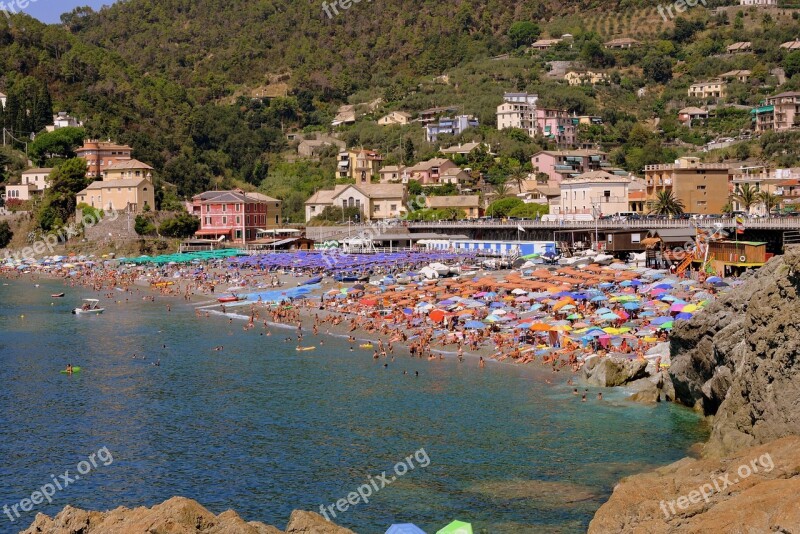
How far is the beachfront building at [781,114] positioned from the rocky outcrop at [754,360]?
9415 centimetres

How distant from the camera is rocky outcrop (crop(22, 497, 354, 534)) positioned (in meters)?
16.3

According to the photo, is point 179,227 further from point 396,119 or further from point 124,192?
point 396,119

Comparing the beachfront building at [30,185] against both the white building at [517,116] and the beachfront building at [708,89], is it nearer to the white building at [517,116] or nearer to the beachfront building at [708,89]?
the white building at [517,116]

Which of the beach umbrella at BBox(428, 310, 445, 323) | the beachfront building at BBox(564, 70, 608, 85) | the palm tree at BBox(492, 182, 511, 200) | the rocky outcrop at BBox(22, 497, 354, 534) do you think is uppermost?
the beachfront building at BBox(564, 70, 608, 85)

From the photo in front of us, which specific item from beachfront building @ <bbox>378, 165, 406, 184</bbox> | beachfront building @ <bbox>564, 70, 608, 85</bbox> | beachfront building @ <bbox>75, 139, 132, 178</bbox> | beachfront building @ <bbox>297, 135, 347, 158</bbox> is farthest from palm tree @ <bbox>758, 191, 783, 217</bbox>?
beachfront building @ <bbox>564, 70, 608, 85</bbox>

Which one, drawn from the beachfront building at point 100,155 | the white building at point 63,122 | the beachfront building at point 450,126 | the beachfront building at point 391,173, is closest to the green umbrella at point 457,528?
the beachfront building at point 391,173

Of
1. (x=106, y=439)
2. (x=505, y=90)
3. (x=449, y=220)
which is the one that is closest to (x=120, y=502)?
(x=106, y=439)

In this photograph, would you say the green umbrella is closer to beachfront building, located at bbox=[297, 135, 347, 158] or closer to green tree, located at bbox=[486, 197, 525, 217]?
green tree, located at bbox=[486, 197, 525, 217]

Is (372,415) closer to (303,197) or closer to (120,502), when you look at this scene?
(120,502)

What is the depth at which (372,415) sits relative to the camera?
31.8m

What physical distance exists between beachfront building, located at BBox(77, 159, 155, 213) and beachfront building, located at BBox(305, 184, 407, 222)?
1784 cm

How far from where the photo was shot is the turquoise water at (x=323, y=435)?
77.7 feet


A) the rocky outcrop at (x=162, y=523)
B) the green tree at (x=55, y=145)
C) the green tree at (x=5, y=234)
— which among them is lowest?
the rocky outcrop at (x=162, y=523)

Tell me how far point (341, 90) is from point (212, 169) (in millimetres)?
40280
